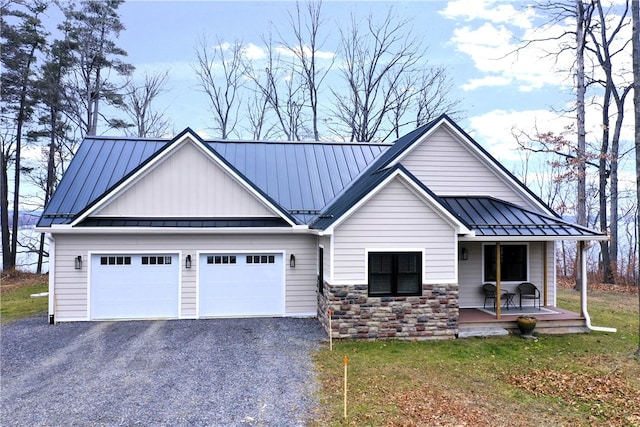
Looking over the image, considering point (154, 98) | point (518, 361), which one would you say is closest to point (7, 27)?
point (154, 98)

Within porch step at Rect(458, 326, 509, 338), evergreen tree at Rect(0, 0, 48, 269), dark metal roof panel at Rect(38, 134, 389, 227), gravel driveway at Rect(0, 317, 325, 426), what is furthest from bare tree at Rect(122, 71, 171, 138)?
porch step at Rect(458, 326, 509, 338)

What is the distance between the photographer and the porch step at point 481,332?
32.5 feet

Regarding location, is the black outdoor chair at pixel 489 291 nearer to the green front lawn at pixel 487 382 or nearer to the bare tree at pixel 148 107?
the green front lawn at pixel 487 382

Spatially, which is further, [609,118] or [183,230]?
[609,118]

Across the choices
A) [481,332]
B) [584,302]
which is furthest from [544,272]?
[481,332]

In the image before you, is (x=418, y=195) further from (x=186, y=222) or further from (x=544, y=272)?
(x=186, y=222)

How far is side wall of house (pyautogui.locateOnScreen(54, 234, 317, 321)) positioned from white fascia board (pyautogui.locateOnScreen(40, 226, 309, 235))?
29 centimetres

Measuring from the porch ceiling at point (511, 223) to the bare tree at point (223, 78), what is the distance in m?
19.3

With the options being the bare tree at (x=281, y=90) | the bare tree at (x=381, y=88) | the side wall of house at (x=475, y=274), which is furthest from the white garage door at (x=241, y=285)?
the bare tree at (x=281, y=90)

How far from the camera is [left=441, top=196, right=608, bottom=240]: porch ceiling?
398 inches

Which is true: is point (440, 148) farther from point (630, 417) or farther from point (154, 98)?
point (154, 98)

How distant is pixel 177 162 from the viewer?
11.4 m

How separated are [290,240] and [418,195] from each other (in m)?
4.02

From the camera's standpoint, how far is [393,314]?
9695 mm
